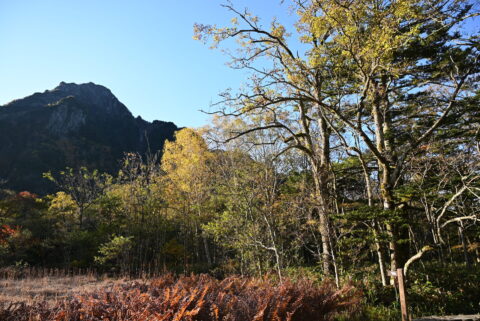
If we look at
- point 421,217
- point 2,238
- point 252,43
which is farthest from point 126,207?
point 421,217

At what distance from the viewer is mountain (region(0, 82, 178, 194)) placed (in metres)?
52.2

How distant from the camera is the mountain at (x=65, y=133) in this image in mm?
52250

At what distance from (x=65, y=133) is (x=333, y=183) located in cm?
6869

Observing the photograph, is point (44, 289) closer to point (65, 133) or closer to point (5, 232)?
point (5, 232)

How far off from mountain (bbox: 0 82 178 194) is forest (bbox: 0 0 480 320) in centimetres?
2898

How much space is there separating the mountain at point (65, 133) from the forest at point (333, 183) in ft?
95.1

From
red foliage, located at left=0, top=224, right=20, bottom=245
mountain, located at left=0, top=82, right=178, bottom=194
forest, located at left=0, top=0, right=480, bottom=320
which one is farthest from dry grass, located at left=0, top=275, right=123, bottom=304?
mountain, located at left=0, top=82, right=178, bottom=194

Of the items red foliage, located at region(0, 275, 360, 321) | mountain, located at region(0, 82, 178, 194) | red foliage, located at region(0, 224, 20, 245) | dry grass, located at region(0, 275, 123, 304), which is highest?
mountain, located at region(0, 82, 178, 194)

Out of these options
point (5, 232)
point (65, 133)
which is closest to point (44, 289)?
point (5, 232)

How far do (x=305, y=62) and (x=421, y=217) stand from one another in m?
14.3

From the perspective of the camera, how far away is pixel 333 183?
973 cm

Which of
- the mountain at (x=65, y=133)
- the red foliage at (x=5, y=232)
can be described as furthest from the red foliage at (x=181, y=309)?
the mountain at (x=65, y=133)

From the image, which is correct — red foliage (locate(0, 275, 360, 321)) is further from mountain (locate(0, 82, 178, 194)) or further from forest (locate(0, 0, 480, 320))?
mountain (locate(0, 82, 178, 194))

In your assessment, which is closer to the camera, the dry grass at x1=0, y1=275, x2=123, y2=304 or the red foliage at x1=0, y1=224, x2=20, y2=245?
the dry grass at x1=0, y1=275, x2=123, y2=304
